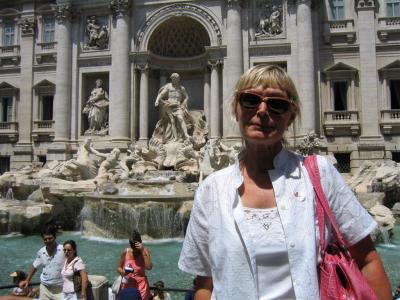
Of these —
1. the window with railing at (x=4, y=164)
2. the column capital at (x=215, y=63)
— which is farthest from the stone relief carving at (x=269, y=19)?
the window with railing at (x=4, y=164)

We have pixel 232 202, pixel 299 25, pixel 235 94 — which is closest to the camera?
pixel 232 202

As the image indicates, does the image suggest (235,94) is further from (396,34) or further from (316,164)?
(396,34)

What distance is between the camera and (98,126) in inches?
910

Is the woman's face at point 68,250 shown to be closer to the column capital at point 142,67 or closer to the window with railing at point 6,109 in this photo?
the column capital at point 142,67

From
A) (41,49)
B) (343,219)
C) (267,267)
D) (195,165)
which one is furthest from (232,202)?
(41,49)

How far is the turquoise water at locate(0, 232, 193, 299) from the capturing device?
8.26 meters

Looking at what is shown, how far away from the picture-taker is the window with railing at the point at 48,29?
83.5ft

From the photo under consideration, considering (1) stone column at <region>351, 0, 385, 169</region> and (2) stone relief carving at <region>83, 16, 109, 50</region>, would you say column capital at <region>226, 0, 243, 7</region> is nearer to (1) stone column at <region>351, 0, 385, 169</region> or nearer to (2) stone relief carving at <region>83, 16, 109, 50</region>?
(1) stone column at <region>351, 0, 385, 169</region>

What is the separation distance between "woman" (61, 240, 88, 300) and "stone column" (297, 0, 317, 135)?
16.5 metres

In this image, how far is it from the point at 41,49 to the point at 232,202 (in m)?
26.5

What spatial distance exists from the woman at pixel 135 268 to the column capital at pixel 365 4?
1989 centimetres

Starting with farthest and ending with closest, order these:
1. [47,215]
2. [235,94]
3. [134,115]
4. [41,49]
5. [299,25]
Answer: [41,49], [134,115], [299,25], [47,215], [235,94]

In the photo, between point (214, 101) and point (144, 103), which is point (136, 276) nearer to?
point (214, 101)

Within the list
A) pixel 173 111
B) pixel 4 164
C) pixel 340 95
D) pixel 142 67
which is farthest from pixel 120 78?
pixel 340 95
